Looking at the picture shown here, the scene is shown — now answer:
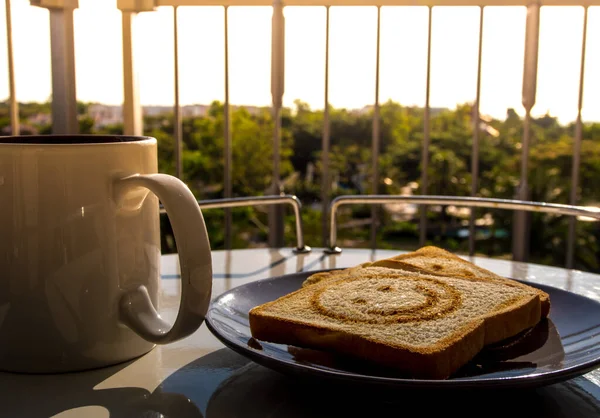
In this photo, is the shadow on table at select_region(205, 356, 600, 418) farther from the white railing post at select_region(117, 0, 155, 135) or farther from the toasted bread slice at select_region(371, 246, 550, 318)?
the white railing post at select_region(117, 0, 155, 135)

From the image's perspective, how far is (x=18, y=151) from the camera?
0.41 metres

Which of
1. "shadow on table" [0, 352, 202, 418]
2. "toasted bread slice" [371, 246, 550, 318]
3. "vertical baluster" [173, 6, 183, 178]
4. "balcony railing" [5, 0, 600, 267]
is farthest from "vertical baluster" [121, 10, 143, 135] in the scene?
"shadow on table" [0, 352, 202, 418]

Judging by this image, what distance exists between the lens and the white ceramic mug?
1.35ft

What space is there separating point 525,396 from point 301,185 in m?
15.8

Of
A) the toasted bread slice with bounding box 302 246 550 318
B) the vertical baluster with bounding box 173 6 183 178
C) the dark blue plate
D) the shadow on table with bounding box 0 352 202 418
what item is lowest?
the shadow on table with bounding box 0 352 202 418

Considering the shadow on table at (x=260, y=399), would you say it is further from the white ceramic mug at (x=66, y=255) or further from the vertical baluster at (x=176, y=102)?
the vertical baluster at (x=176, y=102)

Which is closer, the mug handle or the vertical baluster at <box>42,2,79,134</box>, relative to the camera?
the mug handle

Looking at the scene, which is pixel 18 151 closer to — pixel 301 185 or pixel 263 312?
pixel 263 312

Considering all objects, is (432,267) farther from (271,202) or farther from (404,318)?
(271,202)

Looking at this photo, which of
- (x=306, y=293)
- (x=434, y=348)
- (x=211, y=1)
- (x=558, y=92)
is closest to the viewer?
(x=434, y=348)

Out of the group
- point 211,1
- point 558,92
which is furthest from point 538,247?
point 211,1

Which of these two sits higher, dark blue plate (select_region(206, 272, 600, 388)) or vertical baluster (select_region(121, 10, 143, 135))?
vertical baluster (select_region(121, 10, 143, 135))

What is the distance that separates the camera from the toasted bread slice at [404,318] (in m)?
0.37

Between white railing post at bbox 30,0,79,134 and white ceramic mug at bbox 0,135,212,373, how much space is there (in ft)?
4.57
